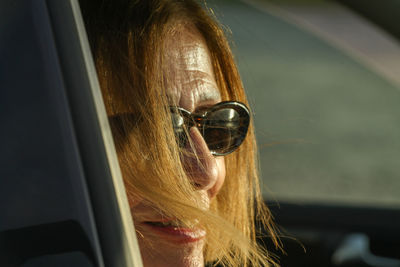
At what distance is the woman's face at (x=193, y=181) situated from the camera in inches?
58.7

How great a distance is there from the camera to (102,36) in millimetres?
1449

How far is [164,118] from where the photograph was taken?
1.43 meters

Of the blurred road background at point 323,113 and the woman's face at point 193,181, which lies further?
the blurred road background at point 323,113

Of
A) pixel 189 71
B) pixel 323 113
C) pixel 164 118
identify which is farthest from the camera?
pixel 323 113

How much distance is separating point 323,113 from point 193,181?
8.65 metres

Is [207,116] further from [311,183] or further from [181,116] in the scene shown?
[311,183]

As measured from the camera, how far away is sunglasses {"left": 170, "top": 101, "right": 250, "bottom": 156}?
4.95ft

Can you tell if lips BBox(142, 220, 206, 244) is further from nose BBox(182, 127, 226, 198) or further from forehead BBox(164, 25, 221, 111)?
forehead BBox(164, 25, 221, 111)

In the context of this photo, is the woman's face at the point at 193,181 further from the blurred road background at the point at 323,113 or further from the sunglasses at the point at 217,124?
the blurred road background at the point at 323,113

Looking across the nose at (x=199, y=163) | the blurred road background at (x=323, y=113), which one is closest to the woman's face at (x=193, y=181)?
the nose at (x=199, y=163)

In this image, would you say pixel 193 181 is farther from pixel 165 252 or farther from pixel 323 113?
pixel 323 113

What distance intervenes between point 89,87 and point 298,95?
10.4 metres

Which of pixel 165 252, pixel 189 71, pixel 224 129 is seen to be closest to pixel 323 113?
pixel 224 129

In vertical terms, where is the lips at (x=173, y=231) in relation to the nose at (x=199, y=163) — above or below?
below
